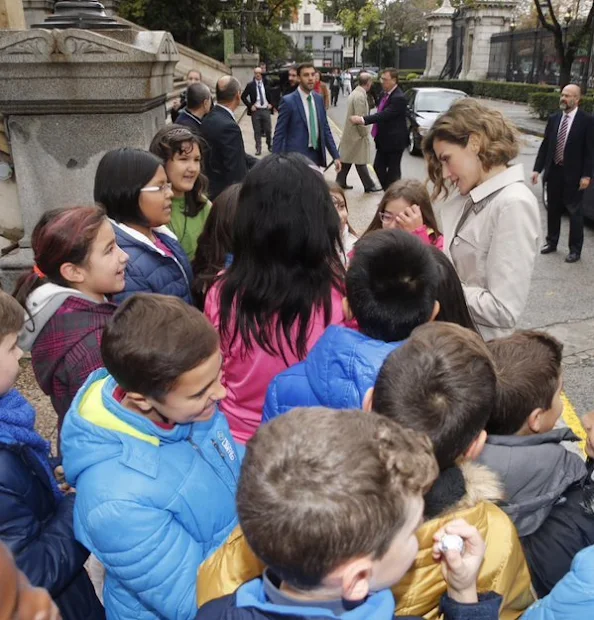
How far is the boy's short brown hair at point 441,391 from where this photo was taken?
142cm

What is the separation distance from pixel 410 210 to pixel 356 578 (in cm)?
259

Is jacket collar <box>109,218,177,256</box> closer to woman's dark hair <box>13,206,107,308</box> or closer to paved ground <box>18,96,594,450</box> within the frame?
woman's dark hair <box>13,206,107,308</box>

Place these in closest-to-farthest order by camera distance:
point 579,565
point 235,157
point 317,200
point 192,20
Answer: point 579,565, point 317,200, point 235,157, point 192,20

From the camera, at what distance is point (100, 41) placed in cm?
407

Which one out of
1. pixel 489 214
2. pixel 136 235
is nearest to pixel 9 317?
pixel 136 235

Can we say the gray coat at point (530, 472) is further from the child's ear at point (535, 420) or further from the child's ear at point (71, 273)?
the child's ear at point (71, 273)

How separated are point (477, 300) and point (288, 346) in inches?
36.6

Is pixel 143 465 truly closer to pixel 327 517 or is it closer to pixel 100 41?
pixel 327 517

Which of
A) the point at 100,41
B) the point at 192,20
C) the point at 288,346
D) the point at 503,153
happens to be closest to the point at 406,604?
the point at 288,346

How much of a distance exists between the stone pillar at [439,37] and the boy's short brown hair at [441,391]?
4684 centimetres

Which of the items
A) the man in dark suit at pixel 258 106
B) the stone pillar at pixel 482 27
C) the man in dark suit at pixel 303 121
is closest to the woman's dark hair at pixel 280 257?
the man in dark suit at pixel 303 121

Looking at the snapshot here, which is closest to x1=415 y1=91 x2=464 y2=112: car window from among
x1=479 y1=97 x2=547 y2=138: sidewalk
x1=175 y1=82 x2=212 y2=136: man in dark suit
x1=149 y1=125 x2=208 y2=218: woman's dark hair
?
x1=479 y1=97 x2=547 y2=138: sidewalk

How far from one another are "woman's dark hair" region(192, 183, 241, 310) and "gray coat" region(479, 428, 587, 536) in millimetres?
1666

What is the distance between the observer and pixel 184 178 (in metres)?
3.62
